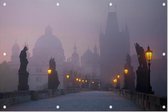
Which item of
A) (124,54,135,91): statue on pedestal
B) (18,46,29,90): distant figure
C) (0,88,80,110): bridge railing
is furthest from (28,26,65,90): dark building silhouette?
(18,46,29,90): distant figure

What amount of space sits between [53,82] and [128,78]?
7247 millimetres

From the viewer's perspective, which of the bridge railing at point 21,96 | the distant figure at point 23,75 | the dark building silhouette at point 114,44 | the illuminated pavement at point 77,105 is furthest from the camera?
the dark building silhouette at point 114,44

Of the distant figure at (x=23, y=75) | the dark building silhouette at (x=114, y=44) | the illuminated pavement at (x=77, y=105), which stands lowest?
the illuminated pavement at (x=77, y=105)

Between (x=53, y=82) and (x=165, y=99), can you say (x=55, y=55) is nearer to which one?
(x=53, y=82)

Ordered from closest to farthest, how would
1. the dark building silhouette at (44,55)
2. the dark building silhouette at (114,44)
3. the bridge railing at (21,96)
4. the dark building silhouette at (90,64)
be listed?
the bridge railing at (21,96)
the dark building silhouette at (114,44)
the dark building silhouette at (44,55)
the dark building silhouette at (90,64)

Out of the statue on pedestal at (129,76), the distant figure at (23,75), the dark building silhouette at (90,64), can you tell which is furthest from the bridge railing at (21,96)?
the dark building silhouette at (90,64)

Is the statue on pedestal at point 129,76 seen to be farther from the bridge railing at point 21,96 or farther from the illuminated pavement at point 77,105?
the illuminated pavement at point 77,105

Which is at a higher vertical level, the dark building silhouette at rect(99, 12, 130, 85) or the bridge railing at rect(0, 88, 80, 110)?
the dark building silhouette at rect(99, 12, 130, 85)

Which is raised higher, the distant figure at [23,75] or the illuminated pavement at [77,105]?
the distant figure at [23,75]

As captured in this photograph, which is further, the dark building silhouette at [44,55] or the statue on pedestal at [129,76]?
the dark building silhouette at [44,55]

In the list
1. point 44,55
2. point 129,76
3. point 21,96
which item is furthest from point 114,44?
point 21,96

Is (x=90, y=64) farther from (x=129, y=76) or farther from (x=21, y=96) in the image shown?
(x=21, y=96)

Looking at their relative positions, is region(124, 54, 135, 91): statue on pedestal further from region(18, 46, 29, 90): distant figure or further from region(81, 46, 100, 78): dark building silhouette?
region(81, 46, 100, 78): dark building silhouette

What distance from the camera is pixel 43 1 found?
15.0 metres
